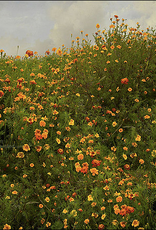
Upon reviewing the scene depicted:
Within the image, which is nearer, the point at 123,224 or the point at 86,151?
the point at 123,224

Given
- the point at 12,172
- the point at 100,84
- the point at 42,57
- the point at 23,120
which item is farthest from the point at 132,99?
the point at 42,57

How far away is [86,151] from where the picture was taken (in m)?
2.59

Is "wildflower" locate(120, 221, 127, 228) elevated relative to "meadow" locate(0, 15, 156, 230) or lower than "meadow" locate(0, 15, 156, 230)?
lower

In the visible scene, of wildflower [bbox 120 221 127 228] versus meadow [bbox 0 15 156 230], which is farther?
meadow [bbox 0 15 156 230]

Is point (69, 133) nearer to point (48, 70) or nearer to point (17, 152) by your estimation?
point (17, 152)

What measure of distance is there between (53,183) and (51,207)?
0.93 ft

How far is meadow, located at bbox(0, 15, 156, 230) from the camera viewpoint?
6.64 feet

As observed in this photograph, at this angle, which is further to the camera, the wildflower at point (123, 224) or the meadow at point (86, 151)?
the meadow at point (86, 151)

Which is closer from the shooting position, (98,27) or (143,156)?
(143,156)

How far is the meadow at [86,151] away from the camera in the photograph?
2.03 meters

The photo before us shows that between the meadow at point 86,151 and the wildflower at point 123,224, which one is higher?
the meadow at point 86,151

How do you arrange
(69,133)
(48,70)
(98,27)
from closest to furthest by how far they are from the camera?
(69,133) < (98,27) < (48,70)

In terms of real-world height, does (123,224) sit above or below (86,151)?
below

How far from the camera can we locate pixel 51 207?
2238mm
